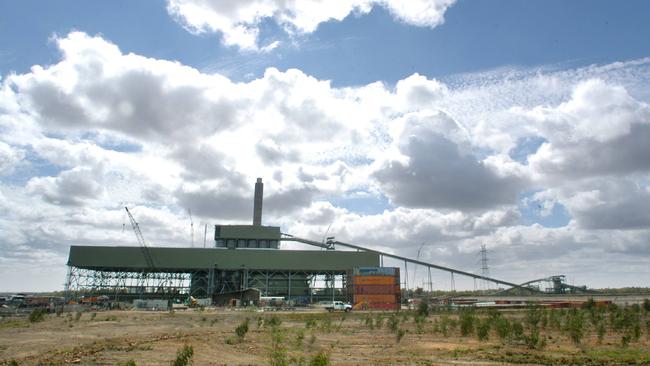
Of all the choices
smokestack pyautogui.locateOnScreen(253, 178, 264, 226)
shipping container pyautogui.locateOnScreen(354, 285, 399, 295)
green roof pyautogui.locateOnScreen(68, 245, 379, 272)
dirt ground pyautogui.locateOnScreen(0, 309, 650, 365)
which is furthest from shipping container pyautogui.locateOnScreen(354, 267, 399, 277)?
dirt ground pyautogui.locateOnScreen(0, 309, 650, 365)

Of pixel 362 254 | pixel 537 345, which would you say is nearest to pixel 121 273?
pixel 362 254

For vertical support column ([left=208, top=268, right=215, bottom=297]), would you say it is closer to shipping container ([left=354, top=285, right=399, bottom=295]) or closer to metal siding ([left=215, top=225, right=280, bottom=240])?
metal siding ([left=215, top=225, right=280, bottom=240])

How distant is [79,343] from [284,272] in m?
101

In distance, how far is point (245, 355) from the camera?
29.1 m

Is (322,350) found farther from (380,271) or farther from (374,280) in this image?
(380,271)

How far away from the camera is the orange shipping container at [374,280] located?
4540 inches

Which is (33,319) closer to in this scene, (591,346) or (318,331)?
(318,331)

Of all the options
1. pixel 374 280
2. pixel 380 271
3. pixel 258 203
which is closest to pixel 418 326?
pixel 374 280

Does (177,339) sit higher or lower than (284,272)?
lower

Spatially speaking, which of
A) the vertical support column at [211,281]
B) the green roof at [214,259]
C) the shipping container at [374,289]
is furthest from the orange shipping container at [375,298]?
the vertical support column at [211,281]

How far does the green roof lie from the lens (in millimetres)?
128125

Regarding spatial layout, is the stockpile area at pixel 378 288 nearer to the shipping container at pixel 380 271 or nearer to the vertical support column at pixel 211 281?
the shipping container at pixel 380 271

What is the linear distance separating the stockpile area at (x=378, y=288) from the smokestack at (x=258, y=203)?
4222 cm

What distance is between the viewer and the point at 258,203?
489ft
